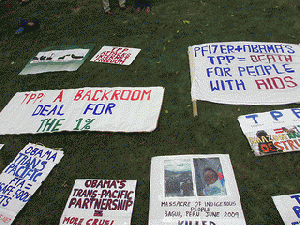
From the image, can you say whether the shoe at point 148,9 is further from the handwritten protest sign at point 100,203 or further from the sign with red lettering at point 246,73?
the handwritten protest sign at point 100,203

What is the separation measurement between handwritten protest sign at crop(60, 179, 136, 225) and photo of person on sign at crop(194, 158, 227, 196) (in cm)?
61

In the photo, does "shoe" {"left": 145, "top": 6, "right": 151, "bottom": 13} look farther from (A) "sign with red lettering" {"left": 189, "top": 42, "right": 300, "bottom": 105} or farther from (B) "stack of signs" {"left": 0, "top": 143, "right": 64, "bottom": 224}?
(B) "stack of signs" {"left": 0, "top": 143, "right": 64, "bottom": 224}

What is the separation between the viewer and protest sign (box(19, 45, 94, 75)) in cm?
323

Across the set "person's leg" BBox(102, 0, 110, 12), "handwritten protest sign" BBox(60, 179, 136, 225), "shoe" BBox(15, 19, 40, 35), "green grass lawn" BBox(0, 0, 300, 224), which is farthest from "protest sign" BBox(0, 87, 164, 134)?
"person's leg" BBox(102, 0, 110, 12)

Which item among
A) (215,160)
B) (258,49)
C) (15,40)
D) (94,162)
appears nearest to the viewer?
(215,160)

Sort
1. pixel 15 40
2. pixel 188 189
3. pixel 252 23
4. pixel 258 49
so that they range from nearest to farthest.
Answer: pixel 188 189 → pixel 258 49 → pixel 252 23 → pixel 15 40

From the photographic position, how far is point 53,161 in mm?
2070

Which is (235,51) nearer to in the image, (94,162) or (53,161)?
(94,162)

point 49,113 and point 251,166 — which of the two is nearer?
point 251,166

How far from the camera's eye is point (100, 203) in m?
1.71

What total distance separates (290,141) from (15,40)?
203 inches

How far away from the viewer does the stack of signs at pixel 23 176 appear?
1777mm

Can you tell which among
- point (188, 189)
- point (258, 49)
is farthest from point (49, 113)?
point (258, 49)

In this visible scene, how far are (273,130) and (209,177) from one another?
836 millimetres
